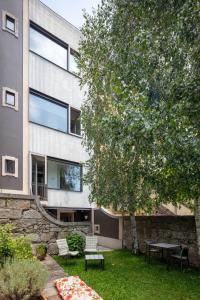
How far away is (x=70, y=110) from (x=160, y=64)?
9.20 m

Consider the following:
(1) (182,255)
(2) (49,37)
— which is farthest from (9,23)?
(1) (182,255)

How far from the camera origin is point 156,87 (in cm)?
721

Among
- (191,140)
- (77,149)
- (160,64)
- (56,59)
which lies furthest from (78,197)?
(191,140)

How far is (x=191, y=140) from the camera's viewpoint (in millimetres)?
5281

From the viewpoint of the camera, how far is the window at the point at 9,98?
1246 cm

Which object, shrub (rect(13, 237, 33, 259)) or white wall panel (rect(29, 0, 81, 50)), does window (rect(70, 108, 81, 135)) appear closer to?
white wall panel (rect(29, 0, 81, 50))

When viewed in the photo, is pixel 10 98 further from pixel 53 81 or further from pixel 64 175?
pixel 64 175

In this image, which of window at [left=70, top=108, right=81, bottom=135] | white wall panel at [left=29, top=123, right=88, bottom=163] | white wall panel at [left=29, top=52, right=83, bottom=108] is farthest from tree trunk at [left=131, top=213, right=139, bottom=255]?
white wall panel at [left=29, top=52, right=83, bottom=108]

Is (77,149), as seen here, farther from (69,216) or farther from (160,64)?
(160,64)

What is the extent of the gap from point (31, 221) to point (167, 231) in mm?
5941

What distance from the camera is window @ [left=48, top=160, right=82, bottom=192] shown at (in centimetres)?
1442

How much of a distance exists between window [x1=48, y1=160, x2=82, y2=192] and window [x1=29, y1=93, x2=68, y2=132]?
6.70ft

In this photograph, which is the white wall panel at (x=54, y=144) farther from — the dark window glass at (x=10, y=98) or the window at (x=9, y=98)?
the dark window glass at (x=10, y=98)

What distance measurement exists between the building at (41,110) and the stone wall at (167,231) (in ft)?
11.9
